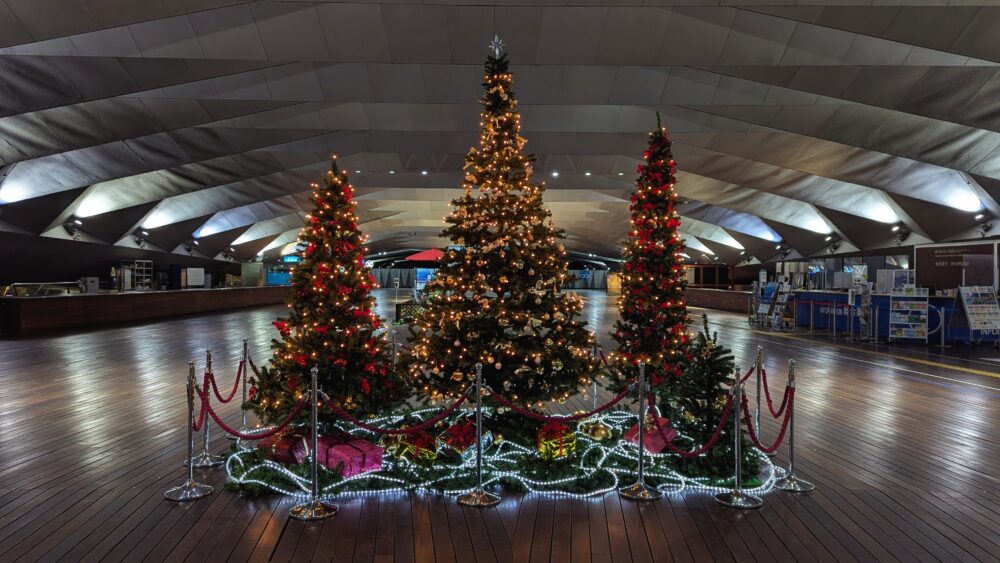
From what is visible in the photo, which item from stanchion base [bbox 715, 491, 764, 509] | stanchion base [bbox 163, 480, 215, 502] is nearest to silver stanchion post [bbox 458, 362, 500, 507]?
stanchion base [bbox 715, 491, 764, 509]

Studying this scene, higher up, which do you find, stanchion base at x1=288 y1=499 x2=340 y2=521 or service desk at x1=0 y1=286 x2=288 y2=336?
service desk at x1=0 y1=286 x2=288 y2=336

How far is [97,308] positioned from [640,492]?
19.3 metres

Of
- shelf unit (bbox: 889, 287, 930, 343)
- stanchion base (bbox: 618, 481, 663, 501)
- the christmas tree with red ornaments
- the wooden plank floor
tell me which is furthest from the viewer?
shelf unit (bbox: 889, 287, 930, 343)

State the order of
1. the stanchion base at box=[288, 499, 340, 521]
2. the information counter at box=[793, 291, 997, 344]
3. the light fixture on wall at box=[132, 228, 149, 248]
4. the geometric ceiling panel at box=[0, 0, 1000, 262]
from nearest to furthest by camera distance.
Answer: the stanchion base at box=[288, 499, 340, 521], the geometric ceiling panel at box=[0, 0, 1000, 262], the information counter at box=[793, 291, 997, 344], the light fixture on wall at box=[132, 228, 149, 248]

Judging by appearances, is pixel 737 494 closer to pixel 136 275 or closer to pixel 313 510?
pixel 313 510

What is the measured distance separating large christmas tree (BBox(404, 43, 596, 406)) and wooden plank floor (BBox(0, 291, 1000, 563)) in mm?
1318

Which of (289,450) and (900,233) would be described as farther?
(900,233)

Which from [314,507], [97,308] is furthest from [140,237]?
[314,507]

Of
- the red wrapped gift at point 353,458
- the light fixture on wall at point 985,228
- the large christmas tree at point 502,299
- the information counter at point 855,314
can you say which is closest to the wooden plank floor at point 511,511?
the red wrapped gift at point 353,458

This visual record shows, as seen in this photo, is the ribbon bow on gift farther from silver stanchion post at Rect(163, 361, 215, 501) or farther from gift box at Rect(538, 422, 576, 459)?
silver stanchion post at Rect(163, 361, 215, 501)

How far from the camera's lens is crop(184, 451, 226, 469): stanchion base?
572 cm

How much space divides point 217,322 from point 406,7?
14561mm

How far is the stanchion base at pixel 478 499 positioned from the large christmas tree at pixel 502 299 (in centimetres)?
118

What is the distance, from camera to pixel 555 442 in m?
5.73
